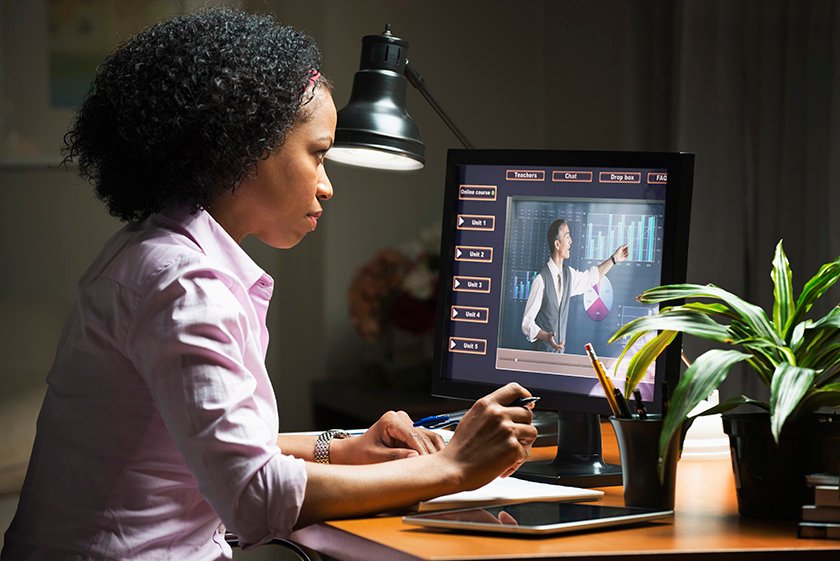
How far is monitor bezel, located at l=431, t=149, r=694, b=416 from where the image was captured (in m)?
1.40

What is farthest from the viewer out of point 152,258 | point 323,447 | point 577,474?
point 323,447

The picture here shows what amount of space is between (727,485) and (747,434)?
0.72 feet

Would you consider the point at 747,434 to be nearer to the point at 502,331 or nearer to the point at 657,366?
the point at 657,366

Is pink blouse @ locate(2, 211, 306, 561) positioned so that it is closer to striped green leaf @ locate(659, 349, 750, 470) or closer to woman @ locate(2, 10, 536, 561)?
woman @ locate(2, 10, 536, 561)

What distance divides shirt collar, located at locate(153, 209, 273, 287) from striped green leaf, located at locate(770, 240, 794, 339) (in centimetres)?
60

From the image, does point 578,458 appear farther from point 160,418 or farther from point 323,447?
point 160,418

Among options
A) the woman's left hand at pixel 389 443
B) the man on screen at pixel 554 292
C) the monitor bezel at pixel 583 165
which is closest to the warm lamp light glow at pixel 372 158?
the monitor bezel at pixel 583 165

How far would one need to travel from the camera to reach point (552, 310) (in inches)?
58.6

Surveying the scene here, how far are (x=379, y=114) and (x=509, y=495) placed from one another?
75 centimetres

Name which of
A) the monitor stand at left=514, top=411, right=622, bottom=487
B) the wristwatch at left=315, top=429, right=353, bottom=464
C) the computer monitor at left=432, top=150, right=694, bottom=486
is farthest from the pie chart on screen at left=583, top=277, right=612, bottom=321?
the wristwatch at left=315, top=429, right=353, bottom=464

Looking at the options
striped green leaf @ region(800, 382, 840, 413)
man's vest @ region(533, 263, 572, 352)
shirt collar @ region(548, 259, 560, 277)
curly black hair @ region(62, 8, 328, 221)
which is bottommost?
striped green leaf @ region(800, 382, 840, 413)

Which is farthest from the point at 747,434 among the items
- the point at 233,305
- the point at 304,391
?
the point at 304,391

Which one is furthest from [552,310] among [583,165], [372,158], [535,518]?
[372,158]

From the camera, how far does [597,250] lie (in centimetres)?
146
